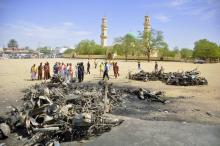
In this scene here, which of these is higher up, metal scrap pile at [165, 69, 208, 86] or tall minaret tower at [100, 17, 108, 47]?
tall minaret tower at [100, 17, 108, 47]

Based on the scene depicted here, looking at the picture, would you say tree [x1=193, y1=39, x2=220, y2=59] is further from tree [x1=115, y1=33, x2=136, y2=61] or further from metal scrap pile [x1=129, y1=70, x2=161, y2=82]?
metal scrap pile [x1=129, y1=70, x2=161, y2=82]

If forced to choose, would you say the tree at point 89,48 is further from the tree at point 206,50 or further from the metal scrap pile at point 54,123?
the metal scrap pile at point 54,123

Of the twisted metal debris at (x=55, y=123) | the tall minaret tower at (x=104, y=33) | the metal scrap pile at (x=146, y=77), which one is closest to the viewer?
the twisted metal debris at (x=55, y=123)

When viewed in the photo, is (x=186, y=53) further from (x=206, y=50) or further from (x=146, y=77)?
(x=146, y=77)

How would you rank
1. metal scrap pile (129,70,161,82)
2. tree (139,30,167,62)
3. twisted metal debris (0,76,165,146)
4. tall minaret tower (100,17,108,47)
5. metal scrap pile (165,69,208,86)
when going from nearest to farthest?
twisted metal debris (0,76,165,146) → metal scrap pile (165,69,208,86) → metal scrap pile (129,70,161,82) → tree (139,30,167,62) → tall minaret tower (100,17,108,47)

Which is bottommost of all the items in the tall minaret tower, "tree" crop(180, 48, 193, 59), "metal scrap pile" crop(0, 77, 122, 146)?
"metal scrap pile" crop(0, 77, 122, 146)

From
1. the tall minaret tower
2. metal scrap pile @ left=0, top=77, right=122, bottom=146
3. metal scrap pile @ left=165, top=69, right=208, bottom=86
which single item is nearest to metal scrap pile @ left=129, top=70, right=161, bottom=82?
metal scrap pile @ left=165, top=69, right=208, bottom=86

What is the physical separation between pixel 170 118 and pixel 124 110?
2.28 metres

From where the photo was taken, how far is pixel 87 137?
8547mm

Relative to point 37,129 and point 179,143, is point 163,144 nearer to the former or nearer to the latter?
point 179,143

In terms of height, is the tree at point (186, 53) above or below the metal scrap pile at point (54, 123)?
above

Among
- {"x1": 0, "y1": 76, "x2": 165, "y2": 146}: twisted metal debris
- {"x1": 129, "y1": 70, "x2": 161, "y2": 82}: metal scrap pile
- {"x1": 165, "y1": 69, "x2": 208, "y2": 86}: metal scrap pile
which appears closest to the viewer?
{"x1": 0, "y1": 76, "x2": 165, "y2": 146}: twisted metal debris

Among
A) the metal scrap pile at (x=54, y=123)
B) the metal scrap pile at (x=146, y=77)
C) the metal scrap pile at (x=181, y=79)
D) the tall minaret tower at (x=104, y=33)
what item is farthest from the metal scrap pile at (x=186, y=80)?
the tall minaret tower at (x=104, y=33)

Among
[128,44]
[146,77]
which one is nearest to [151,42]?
[128,44]
